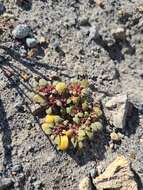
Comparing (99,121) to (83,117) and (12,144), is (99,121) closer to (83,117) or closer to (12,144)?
(83,117)

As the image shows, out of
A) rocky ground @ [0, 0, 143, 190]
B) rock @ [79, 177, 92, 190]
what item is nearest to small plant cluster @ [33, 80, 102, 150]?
rocky ground @ [0, 0, 143, 190]

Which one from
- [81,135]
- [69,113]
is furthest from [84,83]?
[81,135]

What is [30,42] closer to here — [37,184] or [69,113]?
[69,113]

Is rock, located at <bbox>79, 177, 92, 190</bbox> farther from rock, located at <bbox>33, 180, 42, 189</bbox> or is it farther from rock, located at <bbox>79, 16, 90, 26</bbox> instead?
rock, located at <bbox>79, 16, 90, 26</bbox>

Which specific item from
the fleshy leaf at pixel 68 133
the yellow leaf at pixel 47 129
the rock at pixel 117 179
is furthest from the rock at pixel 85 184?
the yellow leaf at pixel 47 129

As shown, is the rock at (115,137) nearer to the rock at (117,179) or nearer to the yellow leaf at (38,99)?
the rock at (117,179)

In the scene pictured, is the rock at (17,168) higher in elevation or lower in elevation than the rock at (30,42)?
lower
